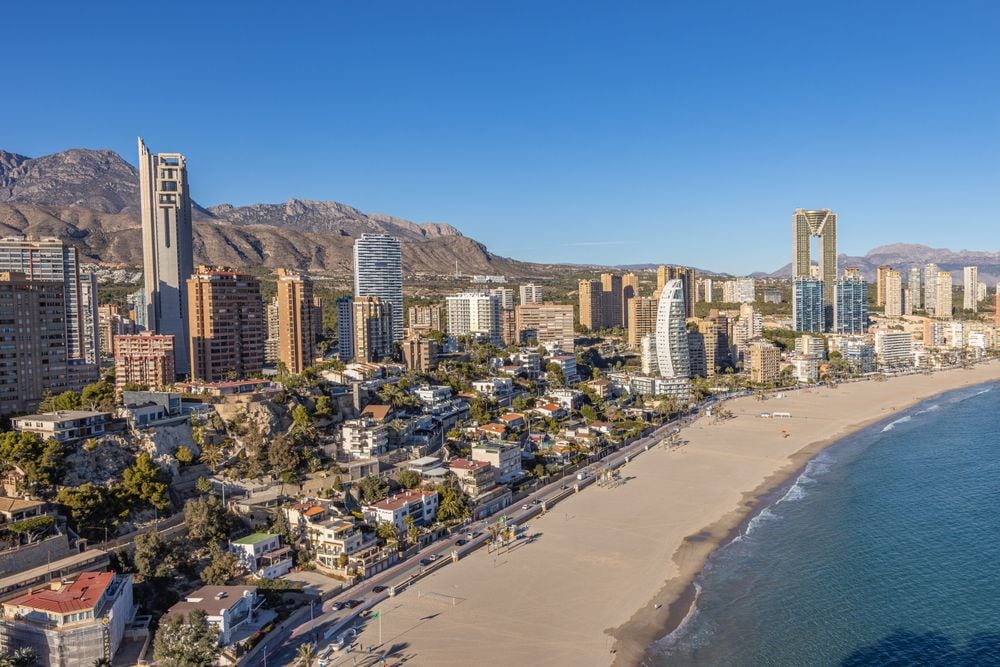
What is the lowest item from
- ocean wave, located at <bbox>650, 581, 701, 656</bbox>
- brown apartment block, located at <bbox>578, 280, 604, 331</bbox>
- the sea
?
ocean wave, located at <bbox>650, 581, 701, 656</bbox>

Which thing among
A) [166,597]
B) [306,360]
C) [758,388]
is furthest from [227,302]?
[758,388]

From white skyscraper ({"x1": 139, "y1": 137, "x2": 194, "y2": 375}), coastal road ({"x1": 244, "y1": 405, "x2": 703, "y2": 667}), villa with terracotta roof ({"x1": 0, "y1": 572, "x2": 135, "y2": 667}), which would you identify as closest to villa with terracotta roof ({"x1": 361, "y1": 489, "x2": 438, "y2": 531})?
coastal road ({"x1": 244, "y1": 405, "x2": 703, "y2": 667})

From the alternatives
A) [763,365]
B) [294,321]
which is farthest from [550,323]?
[294,321]

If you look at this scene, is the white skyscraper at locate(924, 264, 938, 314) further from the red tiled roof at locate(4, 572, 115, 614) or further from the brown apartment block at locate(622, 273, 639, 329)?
the red tiled roof at locate(4, 572, 115, 614)

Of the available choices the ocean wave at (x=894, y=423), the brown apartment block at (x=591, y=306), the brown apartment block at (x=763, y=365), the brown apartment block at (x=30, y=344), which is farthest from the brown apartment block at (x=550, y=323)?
the brown apartment block at (x=30, y=344)

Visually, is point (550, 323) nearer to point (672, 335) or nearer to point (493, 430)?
point (672, 335)

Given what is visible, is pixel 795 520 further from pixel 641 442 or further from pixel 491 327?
pixel 491 327
